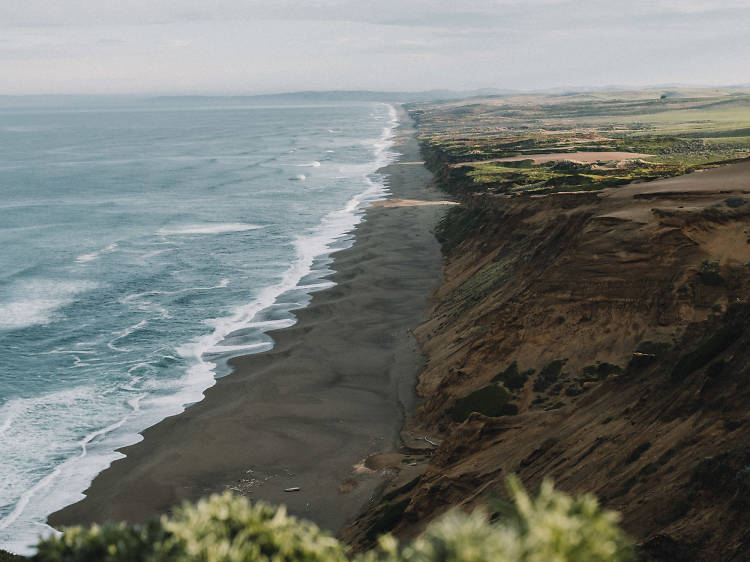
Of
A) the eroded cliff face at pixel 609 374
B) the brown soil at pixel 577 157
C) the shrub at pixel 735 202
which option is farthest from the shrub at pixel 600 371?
the brown soil at pixel 577 157

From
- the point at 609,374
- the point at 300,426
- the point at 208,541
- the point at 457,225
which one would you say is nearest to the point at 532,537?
the point at 208,541

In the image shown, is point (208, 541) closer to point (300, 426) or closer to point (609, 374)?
point (609, 374)

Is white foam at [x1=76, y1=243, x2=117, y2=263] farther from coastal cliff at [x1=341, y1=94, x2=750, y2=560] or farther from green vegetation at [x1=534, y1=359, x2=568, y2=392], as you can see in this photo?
green vegetation at [x1=534, y1=359, x2=568, y2=392]

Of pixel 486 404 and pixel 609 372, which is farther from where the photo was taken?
pixel 486 404

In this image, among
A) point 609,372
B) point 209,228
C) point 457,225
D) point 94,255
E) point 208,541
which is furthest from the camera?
point 209,228

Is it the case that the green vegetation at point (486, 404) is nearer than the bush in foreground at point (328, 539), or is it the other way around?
the bush in foreground at point (328, 539)

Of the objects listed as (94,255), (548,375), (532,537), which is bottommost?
(94,255)

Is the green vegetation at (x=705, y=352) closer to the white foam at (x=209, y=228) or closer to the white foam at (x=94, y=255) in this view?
the white foam at (x=94, y=255)
